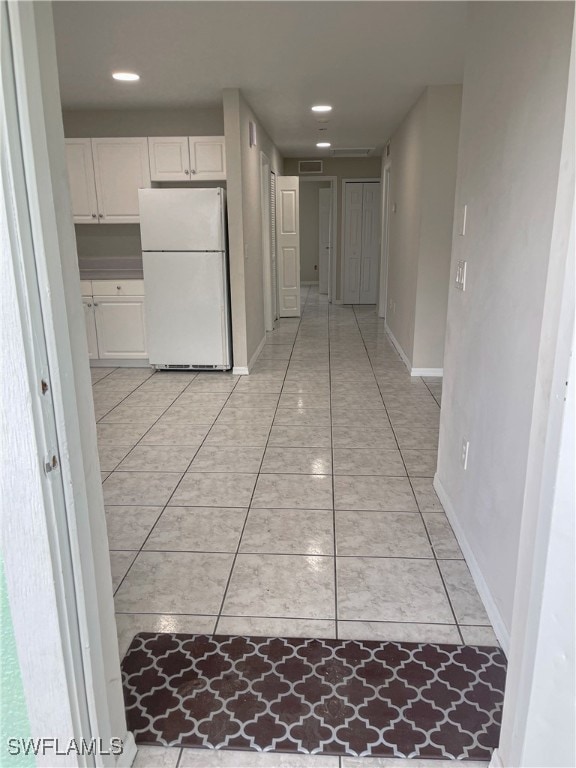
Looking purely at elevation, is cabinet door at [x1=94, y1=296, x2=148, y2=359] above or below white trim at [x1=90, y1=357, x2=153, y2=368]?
above

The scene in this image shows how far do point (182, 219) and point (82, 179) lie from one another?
118 centimetres

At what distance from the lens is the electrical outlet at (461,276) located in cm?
245

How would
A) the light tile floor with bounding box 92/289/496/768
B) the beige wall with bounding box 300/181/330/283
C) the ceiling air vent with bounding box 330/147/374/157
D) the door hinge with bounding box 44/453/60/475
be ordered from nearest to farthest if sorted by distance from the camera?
1. the door hinge with bounding box 44/453/60/475
2. the light tile floor with bounding box 92/289/496/768
3. the ceiling air vent with bounding box 330/147/374/157
4. the beige wall with bounding box 300/181/330/283

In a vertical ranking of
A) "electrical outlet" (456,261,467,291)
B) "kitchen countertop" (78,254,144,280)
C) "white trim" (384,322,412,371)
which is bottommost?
"white trim" (384,322,412,371)

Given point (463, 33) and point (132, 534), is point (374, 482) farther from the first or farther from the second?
point (463, 33)

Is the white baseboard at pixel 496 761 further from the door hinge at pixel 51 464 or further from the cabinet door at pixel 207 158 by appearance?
the cabinet door at pixel 207 158

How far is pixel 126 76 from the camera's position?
4062 millimetres

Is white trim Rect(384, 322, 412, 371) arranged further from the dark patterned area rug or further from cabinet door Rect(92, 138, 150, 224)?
the dark patterned area rug

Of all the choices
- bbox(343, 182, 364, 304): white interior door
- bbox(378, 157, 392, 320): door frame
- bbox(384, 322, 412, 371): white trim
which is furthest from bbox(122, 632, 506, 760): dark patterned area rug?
bbox(343, 182, 364, 304): white interior door

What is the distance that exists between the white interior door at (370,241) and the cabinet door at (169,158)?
4342mm

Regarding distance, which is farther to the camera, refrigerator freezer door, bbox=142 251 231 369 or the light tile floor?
refrigerator freezer door, bbox=142 251 231 369

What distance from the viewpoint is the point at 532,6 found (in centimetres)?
167

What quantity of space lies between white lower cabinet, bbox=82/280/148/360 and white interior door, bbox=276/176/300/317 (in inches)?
125

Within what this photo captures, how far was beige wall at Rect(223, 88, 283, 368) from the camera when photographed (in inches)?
185
